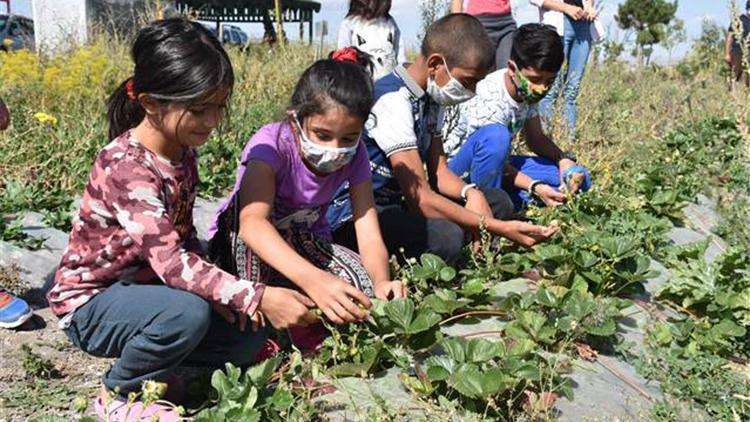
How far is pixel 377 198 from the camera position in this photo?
354 centimetres

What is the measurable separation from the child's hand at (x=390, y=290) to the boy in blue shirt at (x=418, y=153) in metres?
0.64

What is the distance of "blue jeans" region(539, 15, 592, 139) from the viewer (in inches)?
220

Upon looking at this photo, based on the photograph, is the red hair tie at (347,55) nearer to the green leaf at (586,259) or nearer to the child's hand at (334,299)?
the child's hand at (334,299)

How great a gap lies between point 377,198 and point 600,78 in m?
7.16

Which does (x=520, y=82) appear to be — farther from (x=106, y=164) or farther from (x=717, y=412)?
(x=106, y=164)

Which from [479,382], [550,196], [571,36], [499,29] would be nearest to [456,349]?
[479,382]

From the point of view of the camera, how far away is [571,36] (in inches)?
236

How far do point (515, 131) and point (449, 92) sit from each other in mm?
1266

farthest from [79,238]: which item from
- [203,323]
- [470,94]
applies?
[470,94]

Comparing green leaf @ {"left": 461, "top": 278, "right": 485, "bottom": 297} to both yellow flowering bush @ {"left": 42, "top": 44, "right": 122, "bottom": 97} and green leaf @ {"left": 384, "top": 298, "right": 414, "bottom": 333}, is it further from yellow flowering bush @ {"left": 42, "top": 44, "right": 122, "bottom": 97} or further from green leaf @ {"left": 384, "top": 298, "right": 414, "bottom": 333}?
yellow flowering bush @ {"left": 42, "top": 44, "right": 122, "bottom": 97}

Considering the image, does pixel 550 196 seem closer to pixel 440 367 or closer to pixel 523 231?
pixel 523 231

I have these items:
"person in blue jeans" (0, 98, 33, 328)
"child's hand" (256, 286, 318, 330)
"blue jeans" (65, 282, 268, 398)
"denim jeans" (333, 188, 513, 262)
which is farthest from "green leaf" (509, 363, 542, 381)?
"person in blue jeans" (0, 98, 33, 328)

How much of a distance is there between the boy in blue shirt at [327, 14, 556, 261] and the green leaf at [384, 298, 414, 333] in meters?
0.86

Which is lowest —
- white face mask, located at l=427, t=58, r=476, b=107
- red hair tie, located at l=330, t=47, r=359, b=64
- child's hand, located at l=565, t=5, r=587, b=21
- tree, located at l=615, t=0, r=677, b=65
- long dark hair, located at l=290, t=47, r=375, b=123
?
tree, located at l=615, t=0, r=677, b=65
